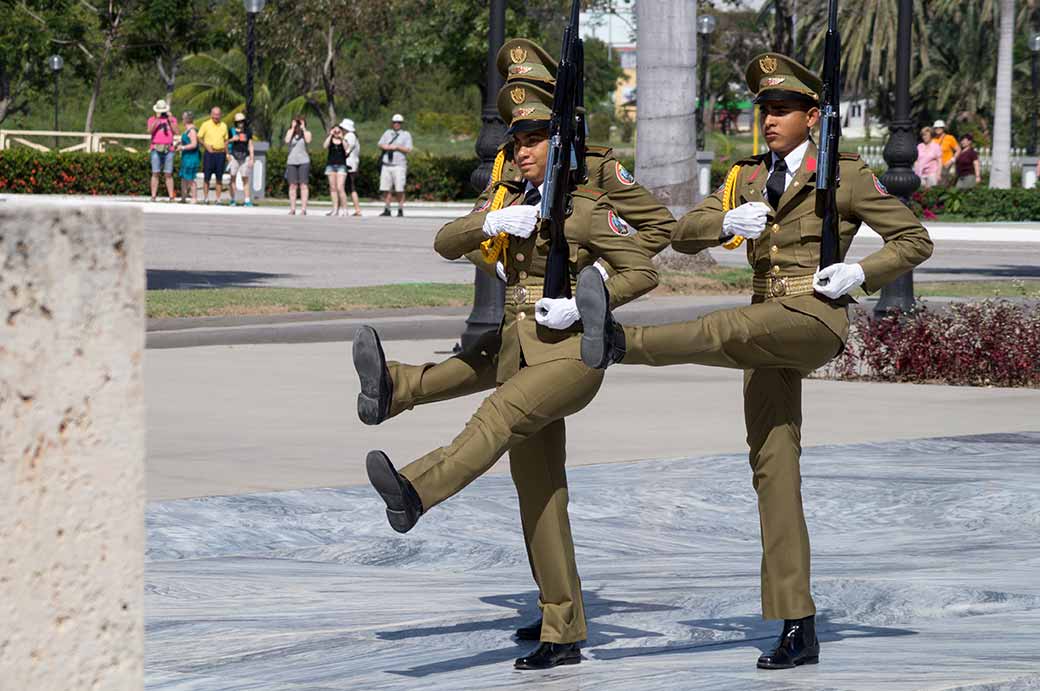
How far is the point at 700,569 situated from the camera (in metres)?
7.10

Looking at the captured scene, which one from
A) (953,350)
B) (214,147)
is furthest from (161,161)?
(953,350)

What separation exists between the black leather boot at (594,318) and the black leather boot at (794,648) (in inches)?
38.8

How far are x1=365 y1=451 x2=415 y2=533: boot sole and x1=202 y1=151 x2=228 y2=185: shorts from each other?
32.4 m

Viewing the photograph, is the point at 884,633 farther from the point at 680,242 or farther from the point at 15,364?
the point at 15,364

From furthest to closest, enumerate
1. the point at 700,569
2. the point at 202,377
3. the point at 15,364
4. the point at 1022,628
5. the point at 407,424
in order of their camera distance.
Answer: the point at 202,377 < the point at 407,424 < the point at 700,569 < the point at 1022,628 < the point at 15,364

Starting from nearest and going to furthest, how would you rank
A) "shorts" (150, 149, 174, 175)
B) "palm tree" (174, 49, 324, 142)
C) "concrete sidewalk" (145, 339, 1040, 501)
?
1. "concrete sidewalk" (145, 339, 1040, 501)
2. "shorts" (150, 149, 174, 175)
3. "palm tree" (174, 49, 324, 142)

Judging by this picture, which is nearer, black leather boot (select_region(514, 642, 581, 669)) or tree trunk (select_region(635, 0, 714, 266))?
Result: black leather boot (select_region(514, 642, 581, 669))

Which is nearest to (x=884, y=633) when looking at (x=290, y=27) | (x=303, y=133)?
(x=303, y=133)

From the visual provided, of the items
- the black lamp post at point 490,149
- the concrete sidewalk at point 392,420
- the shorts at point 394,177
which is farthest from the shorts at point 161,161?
the black lamp post at point 490,149

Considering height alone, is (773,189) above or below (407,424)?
above

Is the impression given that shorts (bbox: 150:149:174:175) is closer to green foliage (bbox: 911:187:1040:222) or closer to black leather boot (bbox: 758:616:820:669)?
green foliage (bbox: 911:187:1040:222)

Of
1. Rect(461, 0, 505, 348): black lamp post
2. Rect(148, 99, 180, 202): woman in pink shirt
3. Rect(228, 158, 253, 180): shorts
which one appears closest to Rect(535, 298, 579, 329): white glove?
Rect(461, 0, 505, 348): black lamp post

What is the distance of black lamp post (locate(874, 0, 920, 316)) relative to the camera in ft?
53.0

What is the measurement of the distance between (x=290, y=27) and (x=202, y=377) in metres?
41.2
